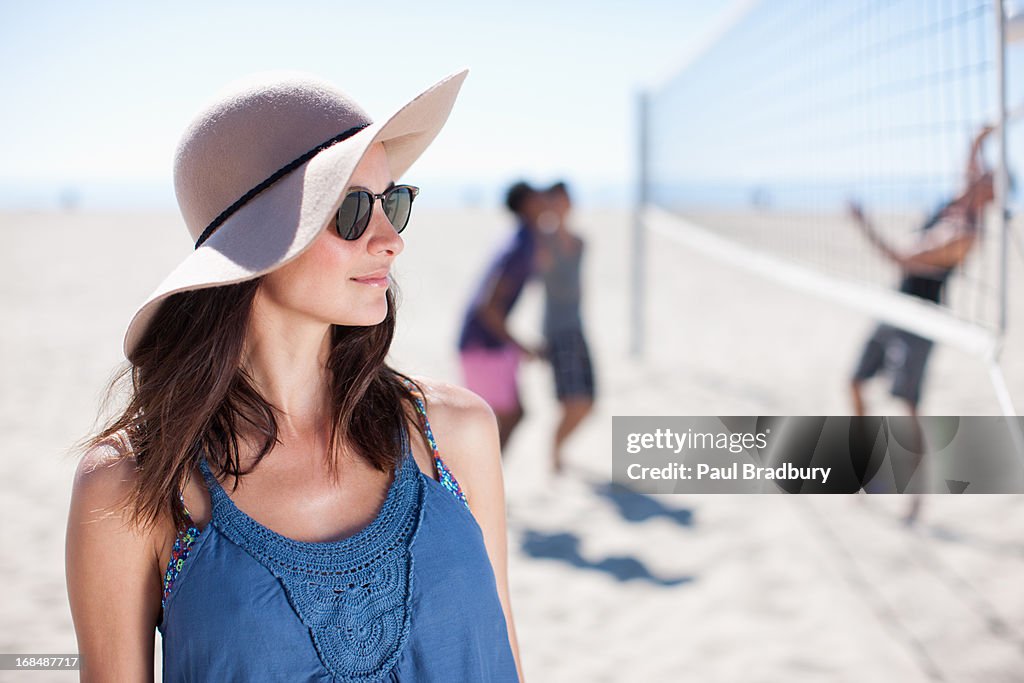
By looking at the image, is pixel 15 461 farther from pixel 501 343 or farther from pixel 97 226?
pixel 97 226

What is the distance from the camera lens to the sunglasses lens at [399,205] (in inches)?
53.5

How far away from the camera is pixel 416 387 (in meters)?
1.50

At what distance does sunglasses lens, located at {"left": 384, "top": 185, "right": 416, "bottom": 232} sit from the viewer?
1359mm

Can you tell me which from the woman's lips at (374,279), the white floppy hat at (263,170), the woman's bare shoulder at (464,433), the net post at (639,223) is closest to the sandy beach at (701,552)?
the net post at (639,223)

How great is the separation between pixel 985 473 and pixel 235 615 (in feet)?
12.5

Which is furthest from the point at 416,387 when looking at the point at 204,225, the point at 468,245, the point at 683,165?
the point at 468,245

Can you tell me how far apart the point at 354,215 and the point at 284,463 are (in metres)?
0.39

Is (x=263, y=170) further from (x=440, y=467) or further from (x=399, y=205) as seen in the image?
(x=440, y=467)

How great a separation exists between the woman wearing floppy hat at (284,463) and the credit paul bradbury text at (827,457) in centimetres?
256

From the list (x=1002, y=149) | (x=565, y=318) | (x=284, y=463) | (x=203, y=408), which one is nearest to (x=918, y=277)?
(x=565, y=318)

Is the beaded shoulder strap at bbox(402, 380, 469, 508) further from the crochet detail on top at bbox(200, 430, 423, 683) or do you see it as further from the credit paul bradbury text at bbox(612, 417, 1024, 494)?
the credit paul bradbury text at bbox(612, 417, 1024, 494)

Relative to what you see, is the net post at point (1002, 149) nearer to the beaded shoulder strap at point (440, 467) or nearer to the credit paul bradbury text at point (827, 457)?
the beaded shoulder strap at point (440, 467)

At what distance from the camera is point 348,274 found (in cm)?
132

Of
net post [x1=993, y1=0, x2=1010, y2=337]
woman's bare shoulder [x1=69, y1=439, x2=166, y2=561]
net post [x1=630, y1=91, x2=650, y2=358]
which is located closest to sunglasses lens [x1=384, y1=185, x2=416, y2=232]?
woman's bare shoulder [x1=69, y1=439, x2=166, y2=561]
